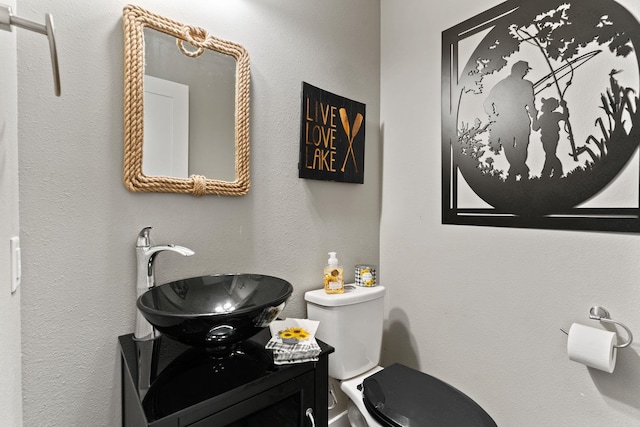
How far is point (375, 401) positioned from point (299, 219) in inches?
31.0

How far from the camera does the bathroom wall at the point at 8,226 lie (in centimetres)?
63

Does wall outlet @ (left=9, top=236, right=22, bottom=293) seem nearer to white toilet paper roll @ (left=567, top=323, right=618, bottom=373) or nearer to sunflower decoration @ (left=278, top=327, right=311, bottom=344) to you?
sunflower decoration @ (left=278, top=327, right=311, bottom=344)

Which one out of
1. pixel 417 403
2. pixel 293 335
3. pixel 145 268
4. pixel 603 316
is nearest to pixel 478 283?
pixel 603 316

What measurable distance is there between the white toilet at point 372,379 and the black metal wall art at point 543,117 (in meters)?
0.62

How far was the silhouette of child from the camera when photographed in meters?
1.19

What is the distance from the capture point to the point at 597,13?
1.10 meters

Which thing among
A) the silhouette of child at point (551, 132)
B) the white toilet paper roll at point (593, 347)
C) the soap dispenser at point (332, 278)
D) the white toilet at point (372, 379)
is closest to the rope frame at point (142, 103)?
the soap dispenser at point (332, 278)

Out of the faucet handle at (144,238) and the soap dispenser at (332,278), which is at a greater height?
the faucet handle at (144,238)

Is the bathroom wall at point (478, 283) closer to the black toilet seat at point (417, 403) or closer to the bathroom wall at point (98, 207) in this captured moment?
the black toilet seat at point (417, 403)

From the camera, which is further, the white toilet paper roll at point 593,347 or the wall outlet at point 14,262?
the white toilet paper roll at point 593,347

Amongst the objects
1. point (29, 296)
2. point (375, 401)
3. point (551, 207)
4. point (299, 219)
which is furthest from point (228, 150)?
point (551, 207)

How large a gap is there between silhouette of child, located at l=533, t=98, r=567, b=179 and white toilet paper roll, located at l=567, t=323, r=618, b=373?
552mm

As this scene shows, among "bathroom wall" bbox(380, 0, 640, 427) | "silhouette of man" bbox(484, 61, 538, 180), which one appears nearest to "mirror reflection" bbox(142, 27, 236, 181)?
"bathroom wall" bbox(380, 0, 640, 427)

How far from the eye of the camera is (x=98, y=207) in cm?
97
